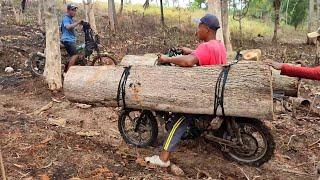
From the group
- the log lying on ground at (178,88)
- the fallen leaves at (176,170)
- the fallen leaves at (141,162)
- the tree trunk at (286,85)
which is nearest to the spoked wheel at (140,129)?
the log lying on ground at (178,88)

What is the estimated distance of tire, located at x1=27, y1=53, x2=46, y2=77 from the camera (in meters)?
9.51

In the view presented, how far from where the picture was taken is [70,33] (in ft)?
30.1

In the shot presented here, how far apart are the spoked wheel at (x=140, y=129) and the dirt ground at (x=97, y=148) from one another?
137 mm

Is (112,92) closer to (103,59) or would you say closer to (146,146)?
(146,146)

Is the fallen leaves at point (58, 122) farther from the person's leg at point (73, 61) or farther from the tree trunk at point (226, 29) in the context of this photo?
the tree trunk at point (226, 29)

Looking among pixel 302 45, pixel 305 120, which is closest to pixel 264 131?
pixel 305 120

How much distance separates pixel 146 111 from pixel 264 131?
1608 millimetres

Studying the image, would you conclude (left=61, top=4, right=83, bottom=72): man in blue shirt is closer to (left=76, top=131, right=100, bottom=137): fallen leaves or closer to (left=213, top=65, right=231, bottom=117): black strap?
(left=76, top=131, right=100, bottom=137): fallen leaves

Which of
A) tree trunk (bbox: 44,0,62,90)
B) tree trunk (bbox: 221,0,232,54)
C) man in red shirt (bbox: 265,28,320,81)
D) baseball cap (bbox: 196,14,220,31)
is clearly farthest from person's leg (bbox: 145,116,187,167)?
tree trunk (bbox: 221,0,232,54)

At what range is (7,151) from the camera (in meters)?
5.08

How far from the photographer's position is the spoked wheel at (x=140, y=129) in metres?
5.50

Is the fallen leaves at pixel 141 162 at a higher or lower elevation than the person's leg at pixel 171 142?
lower

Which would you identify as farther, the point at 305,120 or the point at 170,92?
the point at 305,120

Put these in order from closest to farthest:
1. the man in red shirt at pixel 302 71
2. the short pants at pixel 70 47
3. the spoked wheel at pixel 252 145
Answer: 1. the man in red shirt at pixel 302 71
2. the spoked wheel at pixel 252 145
3. the short pants at pixel 70 47
